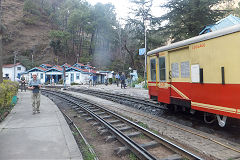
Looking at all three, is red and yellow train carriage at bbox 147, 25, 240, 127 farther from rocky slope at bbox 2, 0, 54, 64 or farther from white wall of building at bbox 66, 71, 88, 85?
rocky slope at bbox 2, 0, 54, 64

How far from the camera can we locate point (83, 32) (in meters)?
67.1

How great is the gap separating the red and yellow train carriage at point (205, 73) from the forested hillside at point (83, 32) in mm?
17952

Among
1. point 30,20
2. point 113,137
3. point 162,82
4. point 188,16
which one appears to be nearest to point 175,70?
point 162,82

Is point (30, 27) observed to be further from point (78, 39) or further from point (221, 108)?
point (221, 108)

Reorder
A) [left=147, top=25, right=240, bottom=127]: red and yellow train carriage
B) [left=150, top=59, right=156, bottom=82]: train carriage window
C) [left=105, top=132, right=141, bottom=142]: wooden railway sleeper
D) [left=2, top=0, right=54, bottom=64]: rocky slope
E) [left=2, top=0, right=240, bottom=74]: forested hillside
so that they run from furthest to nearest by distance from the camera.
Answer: [left=2, top=0, right=54, bottom=64]: rocky slope, [left=2, top=0, right=240, bottom=74]: forested hillside, [left=150, top=59, right=156, bottom=82]: train carriage window, [left=105, top=132, right=141, bottom=142]: wooden railway sleeper, [left=147, top=25, right=240, bottom=127]: red and yellow train carriage

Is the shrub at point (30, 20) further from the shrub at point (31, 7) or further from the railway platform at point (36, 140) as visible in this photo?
the railway platform at point (36, 140)

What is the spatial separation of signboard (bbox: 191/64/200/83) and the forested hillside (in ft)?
62.1

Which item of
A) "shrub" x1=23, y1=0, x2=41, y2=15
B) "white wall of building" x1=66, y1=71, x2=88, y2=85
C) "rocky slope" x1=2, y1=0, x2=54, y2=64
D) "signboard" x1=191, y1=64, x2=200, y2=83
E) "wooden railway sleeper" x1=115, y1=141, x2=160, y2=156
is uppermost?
"shrub" x1=23, y1=0, x2=41, y2=15

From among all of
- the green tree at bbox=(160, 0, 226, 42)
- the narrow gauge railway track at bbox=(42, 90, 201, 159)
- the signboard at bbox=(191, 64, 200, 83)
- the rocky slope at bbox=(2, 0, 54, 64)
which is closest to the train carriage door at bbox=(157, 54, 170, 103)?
the signboard at bbox=(191, 64, 200, 83)

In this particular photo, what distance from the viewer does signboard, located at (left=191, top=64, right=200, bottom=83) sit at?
19.7 ft

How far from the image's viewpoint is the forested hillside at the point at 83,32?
3453 cm

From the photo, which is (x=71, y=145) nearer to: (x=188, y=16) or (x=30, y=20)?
(x=188, y=16)

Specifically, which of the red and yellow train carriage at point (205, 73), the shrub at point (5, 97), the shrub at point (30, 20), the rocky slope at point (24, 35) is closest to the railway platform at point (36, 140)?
the shrub at point (5, 97)

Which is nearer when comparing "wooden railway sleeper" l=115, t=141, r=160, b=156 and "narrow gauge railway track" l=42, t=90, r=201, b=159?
"narrow gauge railway track" l=42, t=90, r=201, b=159
